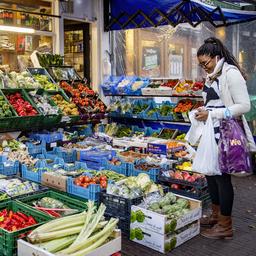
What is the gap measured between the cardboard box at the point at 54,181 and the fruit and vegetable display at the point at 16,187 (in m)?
0.31

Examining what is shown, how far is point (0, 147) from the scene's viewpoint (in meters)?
5.88

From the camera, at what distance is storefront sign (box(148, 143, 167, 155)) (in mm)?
6420

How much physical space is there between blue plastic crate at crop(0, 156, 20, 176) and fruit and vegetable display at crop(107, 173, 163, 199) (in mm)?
1614

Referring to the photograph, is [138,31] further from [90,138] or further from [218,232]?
[218,232]

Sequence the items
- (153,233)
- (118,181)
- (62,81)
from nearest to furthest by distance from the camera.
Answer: (153,233) < (118,181) < (62,81)

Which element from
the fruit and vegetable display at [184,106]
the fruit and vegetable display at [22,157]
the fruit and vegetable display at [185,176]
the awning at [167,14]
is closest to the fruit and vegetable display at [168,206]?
the fruit and vegetable display at [185,176]

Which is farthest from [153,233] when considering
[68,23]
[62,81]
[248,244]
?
[68,23]

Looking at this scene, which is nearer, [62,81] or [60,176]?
[60,176]

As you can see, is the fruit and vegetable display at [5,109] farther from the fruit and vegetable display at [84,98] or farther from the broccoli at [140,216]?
the broccoli at [140,216]

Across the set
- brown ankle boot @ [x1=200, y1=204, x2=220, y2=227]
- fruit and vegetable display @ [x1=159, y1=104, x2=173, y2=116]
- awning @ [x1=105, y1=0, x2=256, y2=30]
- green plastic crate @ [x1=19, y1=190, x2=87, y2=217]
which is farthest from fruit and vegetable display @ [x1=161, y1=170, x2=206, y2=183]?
awning @ [x1=105, y1=0, x2=256, y2=30]

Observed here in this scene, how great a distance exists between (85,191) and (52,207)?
66 centimetres

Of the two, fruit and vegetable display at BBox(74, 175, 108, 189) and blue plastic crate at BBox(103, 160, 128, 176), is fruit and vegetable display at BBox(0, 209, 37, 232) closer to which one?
fruit and vegetable display at BBox(74, 175, 108, 189)

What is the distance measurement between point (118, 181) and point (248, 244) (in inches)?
61.3

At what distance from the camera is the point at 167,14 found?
25.4 ft
